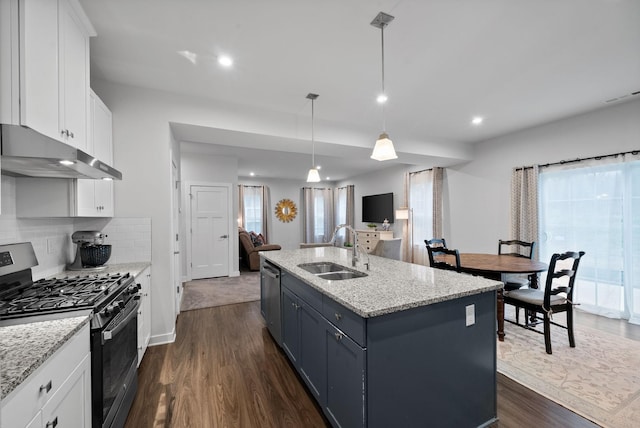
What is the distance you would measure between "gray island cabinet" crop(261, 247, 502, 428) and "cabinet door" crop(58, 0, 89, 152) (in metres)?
1.79

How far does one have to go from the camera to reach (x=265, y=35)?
2.06m

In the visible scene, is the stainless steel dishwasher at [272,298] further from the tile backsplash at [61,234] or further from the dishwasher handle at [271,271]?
the tile backsplash at [61,234]

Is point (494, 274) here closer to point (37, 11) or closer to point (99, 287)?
point (99, 287)

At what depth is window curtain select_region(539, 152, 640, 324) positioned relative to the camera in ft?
10.8

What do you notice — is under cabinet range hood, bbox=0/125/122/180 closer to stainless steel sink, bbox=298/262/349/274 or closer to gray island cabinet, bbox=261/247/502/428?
gray island cabinet, bbox=261/247/502/428

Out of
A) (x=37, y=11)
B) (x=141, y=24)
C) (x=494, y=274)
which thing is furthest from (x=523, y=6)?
(x=37, y=11)

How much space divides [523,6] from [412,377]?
245cm

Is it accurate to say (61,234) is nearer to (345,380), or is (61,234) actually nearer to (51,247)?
(51,247)

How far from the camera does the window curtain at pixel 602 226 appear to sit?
129 inches

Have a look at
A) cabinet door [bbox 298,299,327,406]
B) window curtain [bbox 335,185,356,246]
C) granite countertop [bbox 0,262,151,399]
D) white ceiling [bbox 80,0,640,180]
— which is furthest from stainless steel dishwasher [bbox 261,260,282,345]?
window curtain [bbox 335,185,356,246]

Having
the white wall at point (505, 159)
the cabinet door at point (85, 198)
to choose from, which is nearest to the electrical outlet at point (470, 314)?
the cabinet door at point (85, 198)

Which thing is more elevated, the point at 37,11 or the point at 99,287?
the point at 37,11

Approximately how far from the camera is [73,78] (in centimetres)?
171

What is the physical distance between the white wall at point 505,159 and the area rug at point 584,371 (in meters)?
2.16
